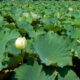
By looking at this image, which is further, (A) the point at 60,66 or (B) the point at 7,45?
(B) the point at 7,45

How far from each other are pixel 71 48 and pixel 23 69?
1.37ft

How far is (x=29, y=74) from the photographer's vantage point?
115cm

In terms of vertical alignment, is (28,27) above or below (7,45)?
below

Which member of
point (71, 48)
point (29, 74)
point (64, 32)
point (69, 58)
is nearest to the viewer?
point (29, 74)

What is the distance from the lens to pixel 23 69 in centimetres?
117

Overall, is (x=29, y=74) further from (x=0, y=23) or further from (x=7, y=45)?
(x=0, y=23)

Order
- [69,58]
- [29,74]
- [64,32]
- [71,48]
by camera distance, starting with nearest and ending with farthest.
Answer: [29,74], [69,58], [71,48], [64,32]

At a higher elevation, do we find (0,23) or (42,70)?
(42,70)

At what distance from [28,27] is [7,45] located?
63 centimetres

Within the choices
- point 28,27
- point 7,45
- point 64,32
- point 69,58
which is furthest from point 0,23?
point 69,58

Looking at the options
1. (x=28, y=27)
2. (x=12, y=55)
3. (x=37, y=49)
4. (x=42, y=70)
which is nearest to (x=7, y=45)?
(x=12, y=55)

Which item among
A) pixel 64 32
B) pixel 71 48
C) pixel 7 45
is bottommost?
pixel 64 32

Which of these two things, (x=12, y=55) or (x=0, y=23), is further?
(x=0, y=23)

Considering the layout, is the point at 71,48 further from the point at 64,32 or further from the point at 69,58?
the point at 64,32
